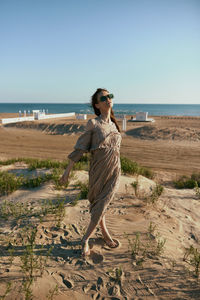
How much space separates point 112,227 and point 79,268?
109 centimetres

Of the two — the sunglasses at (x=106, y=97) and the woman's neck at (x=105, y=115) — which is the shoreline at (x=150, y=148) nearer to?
the woman's neck at (x=105, y=115)

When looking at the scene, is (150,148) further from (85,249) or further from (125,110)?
(125,110)

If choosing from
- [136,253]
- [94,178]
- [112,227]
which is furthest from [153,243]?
[94,178]

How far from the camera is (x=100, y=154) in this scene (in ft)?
8.82

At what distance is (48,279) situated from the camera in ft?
8.24

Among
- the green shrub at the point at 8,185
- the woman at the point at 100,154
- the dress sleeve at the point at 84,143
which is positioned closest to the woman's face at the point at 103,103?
the woman at the point at 100,154

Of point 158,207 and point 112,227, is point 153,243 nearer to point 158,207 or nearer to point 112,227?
point 112,227

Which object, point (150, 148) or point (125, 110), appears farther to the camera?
point (125, 110)

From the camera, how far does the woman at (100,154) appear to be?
268 cm

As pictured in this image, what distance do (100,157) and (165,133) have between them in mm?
14171

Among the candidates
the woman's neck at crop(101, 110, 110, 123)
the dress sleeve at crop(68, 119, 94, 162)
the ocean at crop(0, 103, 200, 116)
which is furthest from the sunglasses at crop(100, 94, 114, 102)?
the ocean at crop(0, 103, 200, 116)

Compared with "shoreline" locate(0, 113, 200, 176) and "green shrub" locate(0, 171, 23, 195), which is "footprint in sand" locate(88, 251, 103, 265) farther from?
"shoreline" locate(0, 113, 200, 176)

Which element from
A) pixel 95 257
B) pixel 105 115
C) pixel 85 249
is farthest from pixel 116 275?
pixel 105 115

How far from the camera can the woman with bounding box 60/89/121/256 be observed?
8.79 feet
